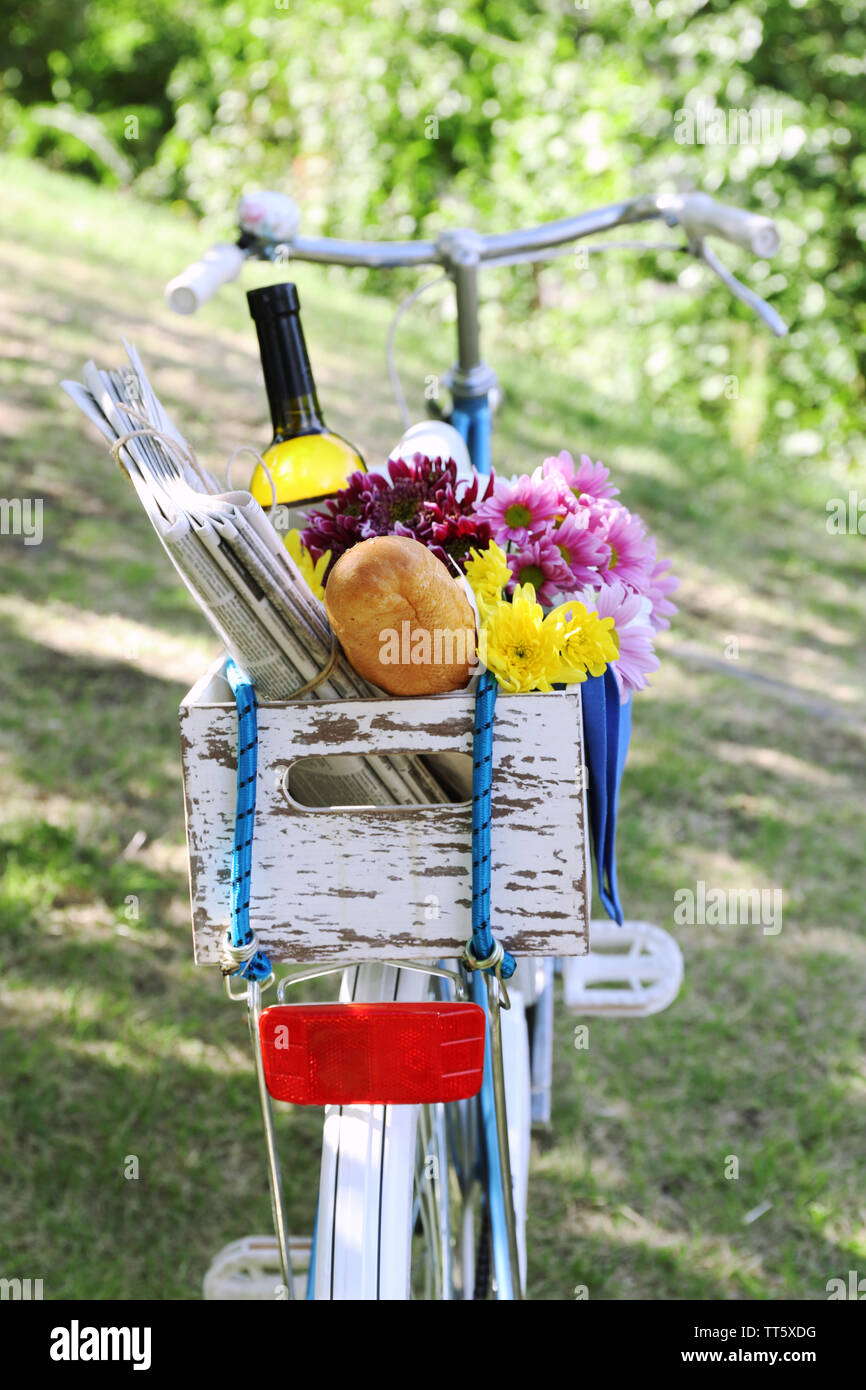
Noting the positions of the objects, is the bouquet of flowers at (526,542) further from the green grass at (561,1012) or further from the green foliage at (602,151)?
the green foliage at (602,151)

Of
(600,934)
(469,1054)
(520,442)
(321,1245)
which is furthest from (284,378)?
(520,442)

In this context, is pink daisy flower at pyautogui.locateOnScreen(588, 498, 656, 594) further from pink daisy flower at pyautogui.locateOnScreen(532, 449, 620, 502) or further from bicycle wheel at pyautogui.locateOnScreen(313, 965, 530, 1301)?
bicycle wheel at pyautogui.locateOnScreen(313, 965, 530, 1301)

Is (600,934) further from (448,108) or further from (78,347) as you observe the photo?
(448,108)

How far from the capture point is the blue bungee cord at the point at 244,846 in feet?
2.83

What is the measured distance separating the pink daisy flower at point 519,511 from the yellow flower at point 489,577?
4 centimetres

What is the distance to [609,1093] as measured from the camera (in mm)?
2135

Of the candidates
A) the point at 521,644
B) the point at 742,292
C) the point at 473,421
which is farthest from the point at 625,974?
the point at 521,644

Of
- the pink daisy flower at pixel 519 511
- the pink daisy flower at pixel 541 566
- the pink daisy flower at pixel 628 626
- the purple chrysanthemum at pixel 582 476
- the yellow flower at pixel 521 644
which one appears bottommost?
the yellow flower at pixel 521 644

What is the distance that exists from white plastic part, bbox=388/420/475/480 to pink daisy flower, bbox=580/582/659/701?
0.19 metres

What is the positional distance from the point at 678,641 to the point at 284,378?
108 inches

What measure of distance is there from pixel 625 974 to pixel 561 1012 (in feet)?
1.65

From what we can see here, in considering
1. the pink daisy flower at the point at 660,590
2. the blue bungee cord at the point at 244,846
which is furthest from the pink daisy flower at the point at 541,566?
the blue bungee cord at the point at 244,846

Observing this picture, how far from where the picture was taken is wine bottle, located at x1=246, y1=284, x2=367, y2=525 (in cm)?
110

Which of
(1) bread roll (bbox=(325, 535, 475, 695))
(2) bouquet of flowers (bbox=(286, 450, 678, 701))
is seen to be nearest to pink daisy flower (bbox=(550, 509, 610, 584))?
(2) bouquet of flowers (bbox=(286, 450, 678, 701))
